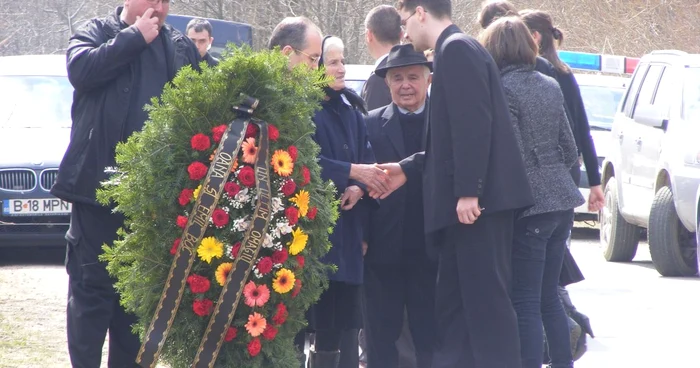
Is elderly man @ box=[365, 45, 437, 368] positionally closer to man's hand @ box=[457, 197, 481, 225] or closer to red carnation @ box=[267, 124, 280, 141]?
man's hand @ box=[457, 197, 481, 225]

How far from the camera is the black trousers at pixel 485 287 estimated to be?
5.21m

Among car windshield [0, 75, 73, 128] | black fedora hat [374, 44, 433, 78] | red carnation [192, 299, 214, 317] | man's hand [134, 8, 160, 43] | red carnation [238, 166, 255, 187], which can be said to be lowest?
car windshield [0, 75, 73, 128]

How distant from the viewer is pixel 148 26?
16.5ft

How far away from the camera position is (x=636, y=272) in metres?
10.6

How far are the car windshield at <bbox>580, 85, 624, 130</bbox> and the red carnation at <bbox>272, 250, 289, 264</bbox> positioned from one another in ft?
32.7

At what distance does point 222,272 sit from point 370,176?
115cm

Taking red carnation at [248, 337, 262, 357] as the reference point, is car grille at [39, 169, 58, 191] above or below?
below

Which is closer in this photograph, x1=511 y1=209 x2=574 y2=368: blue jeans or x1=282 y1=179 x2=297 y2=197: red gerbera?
x1=282 y1=179 x2=297 y2=197: red gerbera

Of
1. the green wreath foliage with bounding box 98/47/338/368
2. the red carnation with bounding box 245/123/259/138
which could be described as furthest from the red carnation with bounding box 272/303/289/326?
the red carnation with bounding box 245/123/259/138

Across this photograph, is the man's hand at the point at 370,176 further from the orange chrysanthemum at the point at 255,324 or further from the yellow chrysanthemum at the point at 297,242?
the orange chrysanthemum at the point at 255,324

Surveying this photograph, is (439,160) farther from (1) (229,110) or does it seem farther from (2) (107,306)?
(2) (107,306)

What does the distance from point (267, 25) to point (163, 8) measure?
2056 centimetres

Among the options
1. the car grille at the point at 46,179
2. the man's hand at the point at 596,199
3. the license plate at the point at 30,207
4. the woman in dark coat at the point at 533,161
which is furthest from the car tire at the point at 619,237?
the woman in dark coat at the point at 533,161

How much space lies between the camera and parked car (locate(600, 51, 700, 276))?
31.8ft
